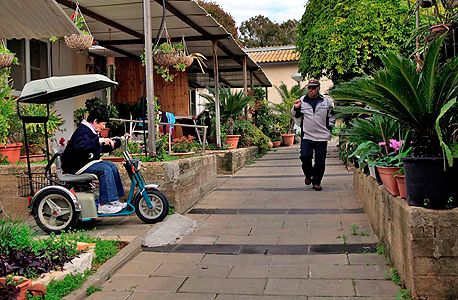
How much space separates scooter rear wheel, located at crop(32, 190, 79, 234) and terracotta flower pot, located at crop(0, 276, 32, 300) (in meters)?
2.07

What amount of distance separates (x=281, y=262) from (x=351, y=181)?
490 centimetres

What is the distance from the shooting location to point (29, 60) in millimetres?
9047

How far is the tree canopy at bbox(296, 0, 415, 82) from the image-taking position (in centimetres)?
953

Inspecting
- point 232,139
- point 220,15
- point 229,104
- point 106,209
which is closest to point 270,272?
point 106,209

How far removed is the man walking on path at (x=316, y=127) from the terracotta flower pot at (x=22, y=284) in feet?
17.7

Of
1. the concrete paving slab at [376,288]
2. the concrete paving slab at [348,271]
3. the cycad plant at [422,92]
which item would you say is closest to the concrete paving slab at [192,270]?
the concrete paving slab at [348,271]

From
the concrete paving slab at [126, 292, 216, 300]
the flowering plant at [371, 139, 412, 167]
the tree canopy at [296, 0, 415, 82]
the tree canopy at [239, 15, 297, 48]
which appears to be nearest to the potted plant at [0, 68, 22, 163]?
the concrete paving slab at [126, 292, 216, 300]

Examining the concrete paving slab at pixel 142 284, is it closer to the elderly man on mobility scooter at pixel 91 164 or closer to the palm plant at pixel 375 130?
the elderly man on mobility scooter at pixel 91 164

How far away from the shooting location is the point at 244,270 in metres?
3.98

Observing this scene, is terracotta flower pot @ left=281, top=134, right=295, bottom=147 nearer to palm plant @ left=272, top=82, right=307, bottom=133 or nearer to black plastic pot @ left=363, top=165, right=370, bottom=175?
palm plant @ left=272, top=82, right=307, bottom=133

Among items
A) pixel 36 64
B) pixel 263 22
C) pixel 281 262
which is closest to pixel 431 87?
pixel 281 262

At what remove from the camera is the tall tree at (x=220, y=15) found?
97.4 ft

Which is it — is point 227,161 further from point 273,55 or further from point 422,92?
point 273,55

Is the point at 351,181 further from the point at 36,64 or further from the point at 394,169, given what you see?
the point at 36,64
